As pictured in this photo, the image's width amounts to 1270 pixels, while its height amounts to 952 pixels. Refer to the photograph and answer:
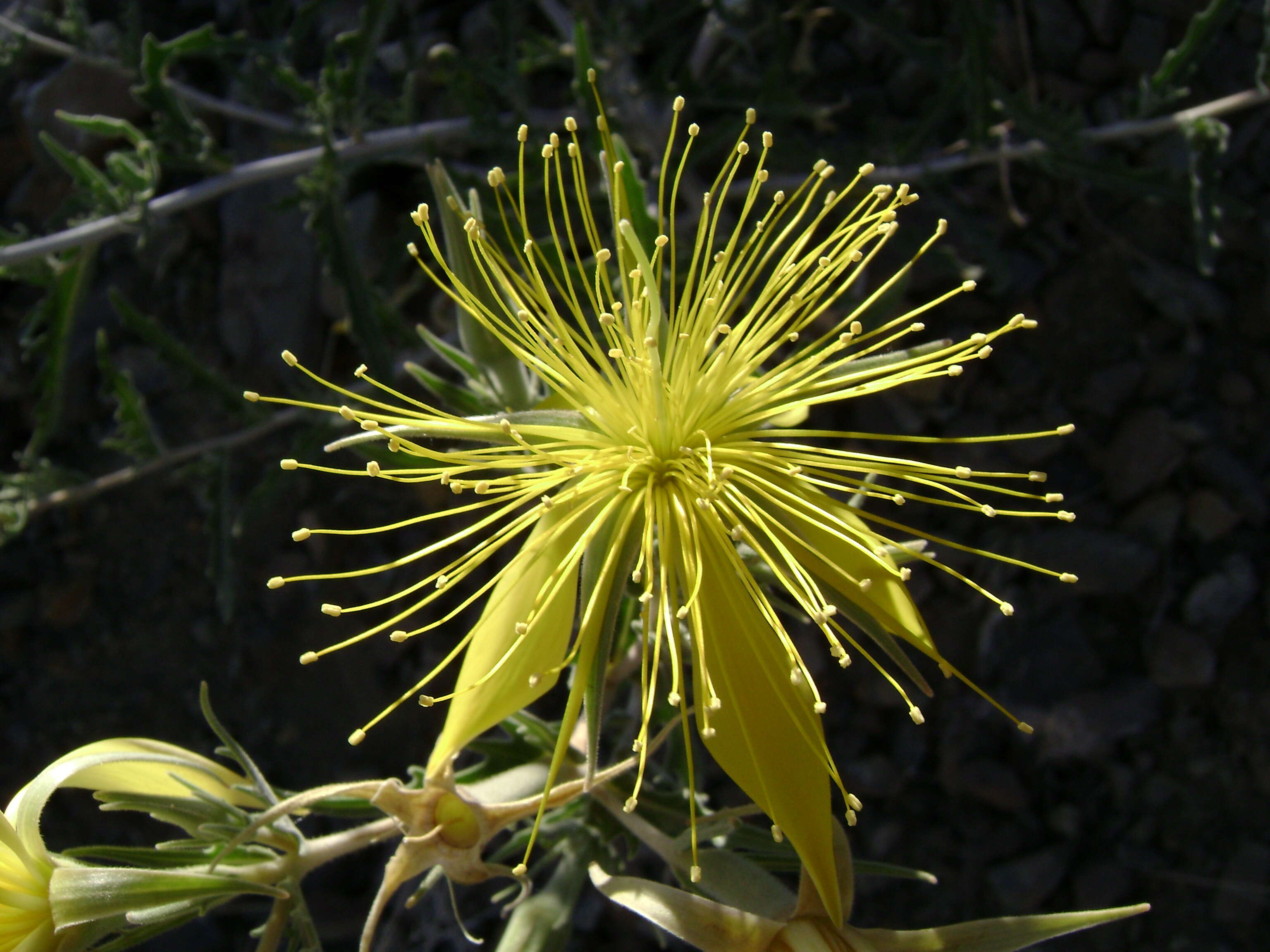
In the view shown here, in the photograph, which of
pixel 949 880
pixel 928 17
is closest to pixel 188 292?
pixel 928 17

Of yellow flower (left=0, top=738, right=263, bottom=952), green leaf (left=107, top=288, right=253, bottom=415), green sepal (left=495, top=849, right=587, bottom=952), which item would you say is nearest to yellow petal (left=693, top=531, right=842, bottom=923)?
green sepal (left=495, top=849, right=587, bottom=952)

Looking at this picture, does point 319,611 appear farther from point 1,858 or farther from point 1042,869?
point 1042,869

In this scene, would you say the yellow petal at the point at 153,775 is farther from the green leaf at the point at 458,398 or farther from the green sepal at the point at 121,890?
the green leaf at the point at 458,398

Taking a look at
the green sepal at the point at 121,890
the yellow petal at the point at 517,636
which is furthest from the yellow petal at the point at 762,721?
the green sepal at the point at 121,890

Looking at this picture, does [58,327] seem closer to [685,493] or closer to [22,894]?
[22,894]

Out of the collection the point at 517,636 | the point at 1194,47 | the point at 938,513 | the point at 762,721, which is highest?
the point at 1194,47

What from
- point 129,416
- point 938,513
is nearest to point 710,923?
point 938,513
